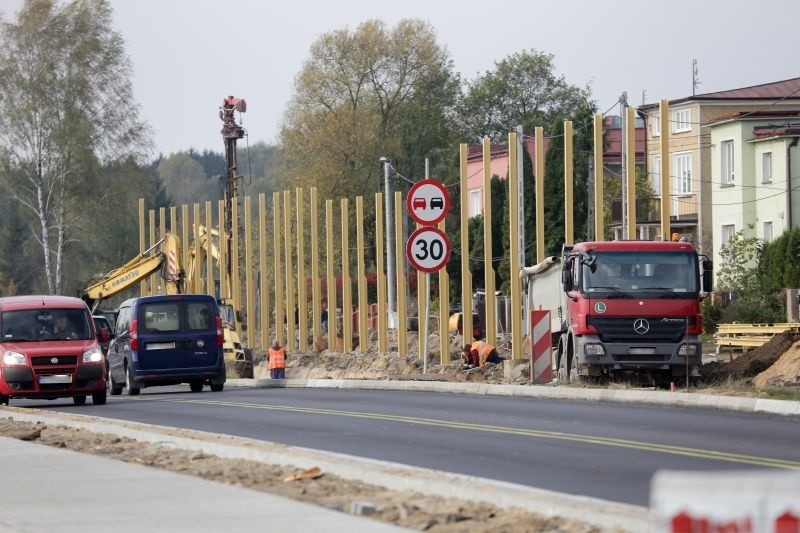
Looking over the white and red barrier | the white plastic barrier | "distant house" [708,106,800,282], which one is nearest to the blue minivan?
the white and red barrier

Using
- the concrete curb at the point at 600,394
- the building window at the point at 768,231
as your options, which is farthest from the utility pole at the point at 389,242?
the concrete curb at the point at 600,394

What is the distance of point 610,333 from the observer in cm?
2762

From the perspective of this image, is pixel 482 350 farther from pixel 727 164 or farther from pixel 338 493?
pixel 727 164

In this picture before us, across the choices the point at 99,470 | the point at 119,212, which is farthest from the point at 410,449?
the point at 119,212

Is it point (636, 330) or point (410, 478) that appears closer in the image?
point (410, 478)

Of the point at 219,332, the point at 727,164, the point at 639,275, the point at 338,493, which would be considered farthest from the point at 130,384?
the point at 727,164

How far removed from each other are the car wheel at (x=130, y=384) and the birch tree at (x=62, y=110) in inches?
1822

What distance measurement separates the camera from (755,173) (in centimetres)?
6450

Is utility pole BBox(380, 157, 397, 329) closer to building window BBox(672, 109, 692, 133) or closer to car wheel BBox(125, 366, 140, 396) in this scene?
building window BBox(672, 109, 692, 133)

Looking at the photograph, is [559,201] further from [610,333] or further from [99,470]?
[99,470]

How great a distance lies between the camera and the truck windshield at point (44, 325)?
2847 cm

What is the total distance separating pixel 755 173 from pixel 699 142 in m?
7.48

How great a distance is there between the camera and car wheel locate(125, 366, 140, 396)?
108 ft

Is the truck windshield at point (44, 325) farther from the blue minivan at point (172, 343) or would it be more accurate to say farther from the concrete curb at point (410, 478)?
the concrete curb at point (410, 478)
